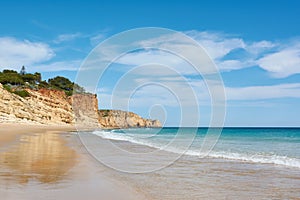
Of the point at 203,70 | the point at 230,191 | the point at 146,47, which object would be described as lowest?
the point at 230,191

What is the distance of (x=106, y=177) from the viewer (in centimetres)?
962

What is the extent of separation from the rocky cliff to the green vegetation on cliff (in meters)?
3.35

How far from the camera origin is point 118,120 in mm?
146125

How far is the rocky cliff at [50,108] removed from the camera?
193 ft

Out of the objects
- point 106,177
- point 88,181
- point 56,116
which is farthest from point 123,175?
point 56,116

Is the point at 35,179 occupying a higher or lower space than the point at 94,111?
lower

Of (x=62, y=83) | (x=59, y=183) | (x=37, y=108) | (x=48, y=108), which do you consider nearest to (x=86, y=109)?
(x=62, y=83)

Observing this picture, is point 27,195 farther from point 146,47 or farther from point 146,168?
point 146,47

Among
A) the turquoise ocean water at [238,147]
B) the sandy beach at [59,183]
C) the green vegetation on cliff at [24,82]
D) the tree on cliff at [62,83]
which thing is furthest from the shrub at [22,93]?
the sandy beach at [59,183]

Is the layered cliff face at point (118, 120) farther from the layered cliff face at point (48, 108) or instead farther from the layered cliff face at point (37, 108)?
the layered cliff face at point (37, 108)

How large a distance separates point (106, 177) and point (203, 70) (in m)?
6.19

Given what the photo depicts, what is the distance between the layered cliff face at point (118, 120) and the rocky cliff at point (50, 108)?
0.65 m

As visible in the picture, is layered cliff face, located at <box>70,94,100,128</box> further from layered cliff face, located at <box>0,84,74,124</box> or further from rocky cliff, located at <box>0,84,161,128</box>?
layered cliff face, located at <box>0,84,74,124</box>

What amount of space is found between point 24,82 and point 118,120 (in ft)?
222
